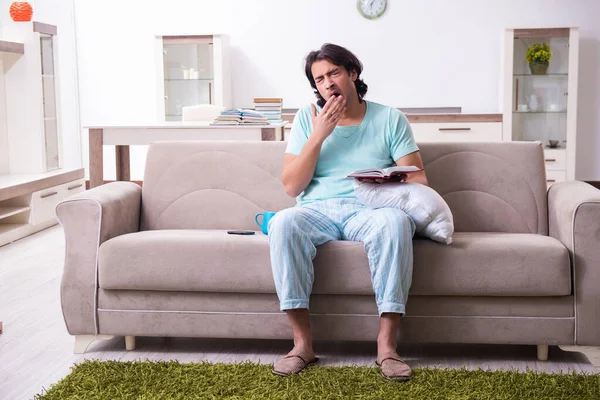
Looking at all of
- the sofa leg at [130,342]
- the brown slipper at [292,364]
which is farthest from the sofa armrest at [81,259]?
the brown slipper at [292,364]

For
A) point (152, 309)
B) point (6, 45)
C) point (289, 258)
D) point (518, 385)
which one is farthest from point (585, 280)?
point (6, 45)

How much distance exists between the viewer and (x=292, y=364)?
2.42 metres

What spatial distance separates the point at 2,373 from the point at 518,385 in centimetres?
165

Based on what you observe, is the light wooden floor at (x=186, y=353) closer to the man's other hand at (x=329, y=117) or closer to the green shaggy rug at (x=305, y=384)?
the green shaggy rug at (x=305, y=384)

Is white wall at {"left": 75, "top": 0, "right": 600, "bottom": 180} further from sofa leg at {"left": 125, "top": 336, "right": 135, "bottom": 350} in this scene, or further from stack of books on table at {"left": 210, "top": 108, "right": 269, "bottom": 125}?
sofa leg at {"left": 125, "top": 336, "right": 135, "bottom": 350}

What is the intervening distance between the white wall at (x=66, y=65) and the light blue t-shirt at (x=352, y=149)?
4.65 meters

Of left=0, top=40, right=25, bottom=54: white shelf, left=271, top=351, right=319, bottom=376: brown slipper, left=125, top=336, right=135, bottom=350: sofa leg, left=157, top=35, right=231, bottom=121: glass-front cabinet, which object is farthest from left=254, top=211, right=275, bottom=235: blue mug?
left=157, top=35, right=231, bottom=121: glass-front cabinet

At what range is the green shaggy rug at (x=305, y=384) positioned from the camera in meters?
2.23

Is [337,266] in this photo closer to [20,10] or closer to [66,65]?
[20,10]

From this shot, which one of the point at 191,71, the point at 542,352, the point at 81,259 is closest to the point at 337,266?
the point at 542,352

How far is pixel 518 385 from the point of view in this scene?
2297 mm

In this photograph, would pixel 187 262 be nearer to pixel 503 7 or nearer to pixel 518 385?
pixel 518 385

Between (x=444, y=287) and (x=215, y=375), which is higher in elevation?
(x=444, y=287)

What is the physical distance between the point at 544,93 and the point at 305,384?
196 inches
